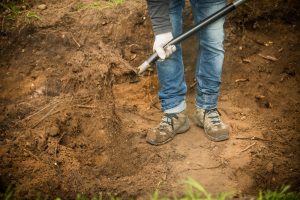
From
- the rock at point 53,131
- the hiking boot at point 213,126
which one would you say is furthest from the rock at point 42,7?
the hiking boot at point 213,126

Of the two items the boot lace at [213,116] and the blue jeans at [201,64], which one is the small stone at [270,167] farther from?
the blue jeans at [201,64]

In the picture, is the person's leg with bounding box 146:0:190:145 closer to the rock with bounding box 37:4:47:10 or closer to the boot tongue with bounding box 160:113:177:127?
the boot tongue with bounding box 160:113:177:127

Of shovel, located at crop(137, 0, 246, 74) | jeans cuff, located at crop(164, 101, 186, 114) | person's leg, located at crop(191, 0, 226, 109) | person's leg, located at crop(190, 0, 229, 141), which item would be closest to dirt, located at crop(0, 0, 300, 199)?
person's leg, located at crop(190, 0, 229, 141)

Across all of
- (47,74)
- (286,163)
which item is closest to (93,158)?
(47,74)

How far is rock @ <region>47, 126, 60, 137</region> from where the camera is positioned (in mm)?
2732

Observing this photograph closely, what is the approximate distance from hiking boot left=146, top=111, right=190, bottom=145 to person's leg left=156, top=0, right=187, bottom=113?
2.3 inches

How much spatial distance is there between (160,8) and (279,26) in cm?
188

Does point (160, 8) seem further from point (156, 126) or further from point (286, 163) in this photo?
point (286, 163)

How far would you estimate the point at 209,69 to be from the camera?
2.56 meters

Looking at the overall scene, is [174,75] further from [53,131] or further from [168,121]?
[53,131]

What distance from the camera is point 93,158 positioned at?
2701 millimetres

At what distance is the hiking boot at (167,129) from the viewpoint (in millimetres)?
2752

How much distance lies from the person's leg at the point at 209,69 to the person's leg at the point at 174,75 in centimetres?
14

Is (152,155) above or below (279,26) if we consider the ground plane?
below
